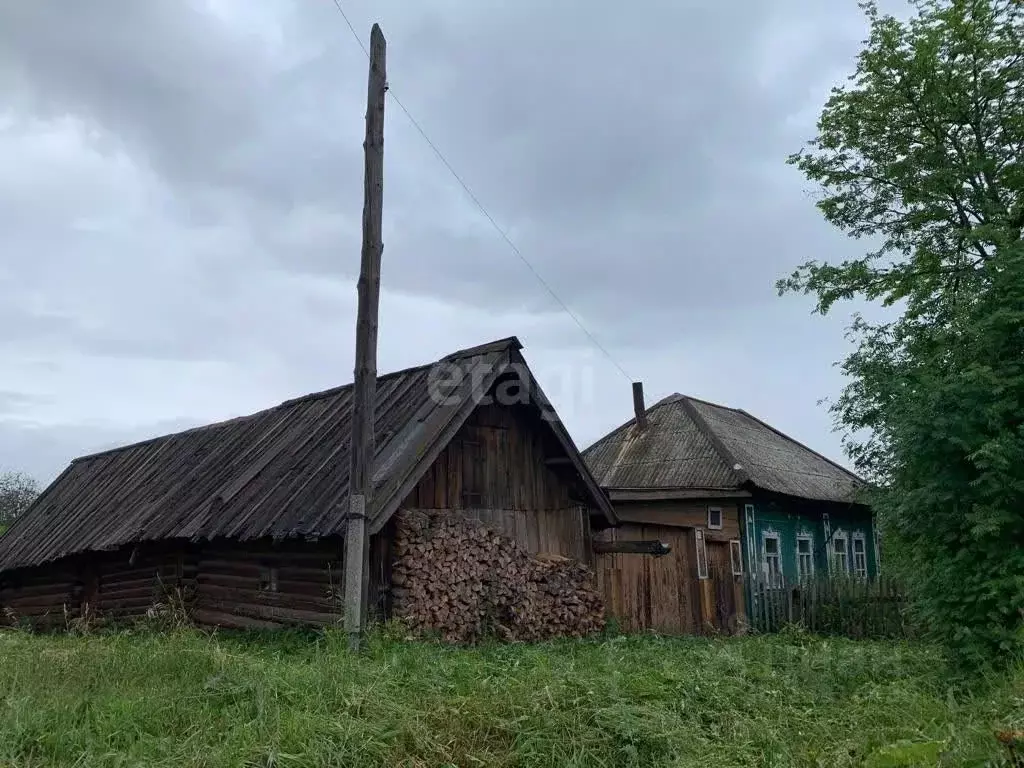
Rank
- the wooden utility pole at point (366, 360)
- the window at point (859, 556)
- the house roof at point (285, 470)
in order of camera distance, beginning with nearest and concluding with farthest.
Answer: the wooden utility pole at point (366, 360)
the house roof at point (285, 470)
the window at point (859, 556)

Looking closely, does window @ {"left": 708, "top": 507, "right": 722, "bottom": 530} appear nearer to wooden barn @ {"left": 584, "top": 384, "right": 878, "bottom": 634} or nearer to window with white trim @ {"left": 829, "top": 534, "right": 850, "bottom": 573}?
wooden barn @ {"left": 584, "top": 384, "right": 878, "bottom": 634}

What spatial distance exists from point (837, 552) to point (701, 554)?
30.4 ft

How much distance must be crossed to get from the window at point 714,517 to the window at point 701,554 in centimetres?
423

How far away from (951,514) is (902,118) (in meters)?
12.6

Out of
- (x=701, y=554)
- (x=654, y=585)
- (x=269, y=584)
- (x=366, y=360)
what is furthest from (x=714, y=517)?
(x=366, y=360)

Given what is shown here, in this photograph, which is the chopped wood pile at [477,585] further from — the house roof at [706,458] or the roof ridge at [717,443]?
the house roof at [706,458]

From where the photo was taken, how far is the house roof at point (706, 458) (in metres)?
20.7

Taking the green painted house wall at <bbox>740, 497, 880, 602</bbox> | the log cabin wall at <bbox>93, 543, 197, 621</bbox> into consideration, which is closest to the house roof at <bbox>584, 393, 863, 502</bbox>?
the green painted house wall at <bbox>740, 497, 880, 602</bbox>

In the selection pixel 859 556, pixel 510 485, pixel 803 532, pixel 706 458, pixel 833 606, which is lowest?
pixel 833 606

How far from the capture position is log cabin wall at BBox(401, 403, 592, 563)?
1244 cm

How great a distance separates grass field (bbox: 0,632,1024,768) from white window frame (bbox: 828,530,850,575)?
16.0 m

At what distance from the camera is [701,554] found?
1630cm

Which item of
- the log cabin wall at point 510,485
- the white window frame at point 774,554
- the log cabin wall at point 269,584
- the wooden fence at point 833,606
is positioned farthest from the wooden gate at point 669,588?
the log cabin wall at point 269,584

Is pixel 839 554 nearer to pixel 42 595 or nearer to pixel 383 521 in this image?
pixel 383 521
